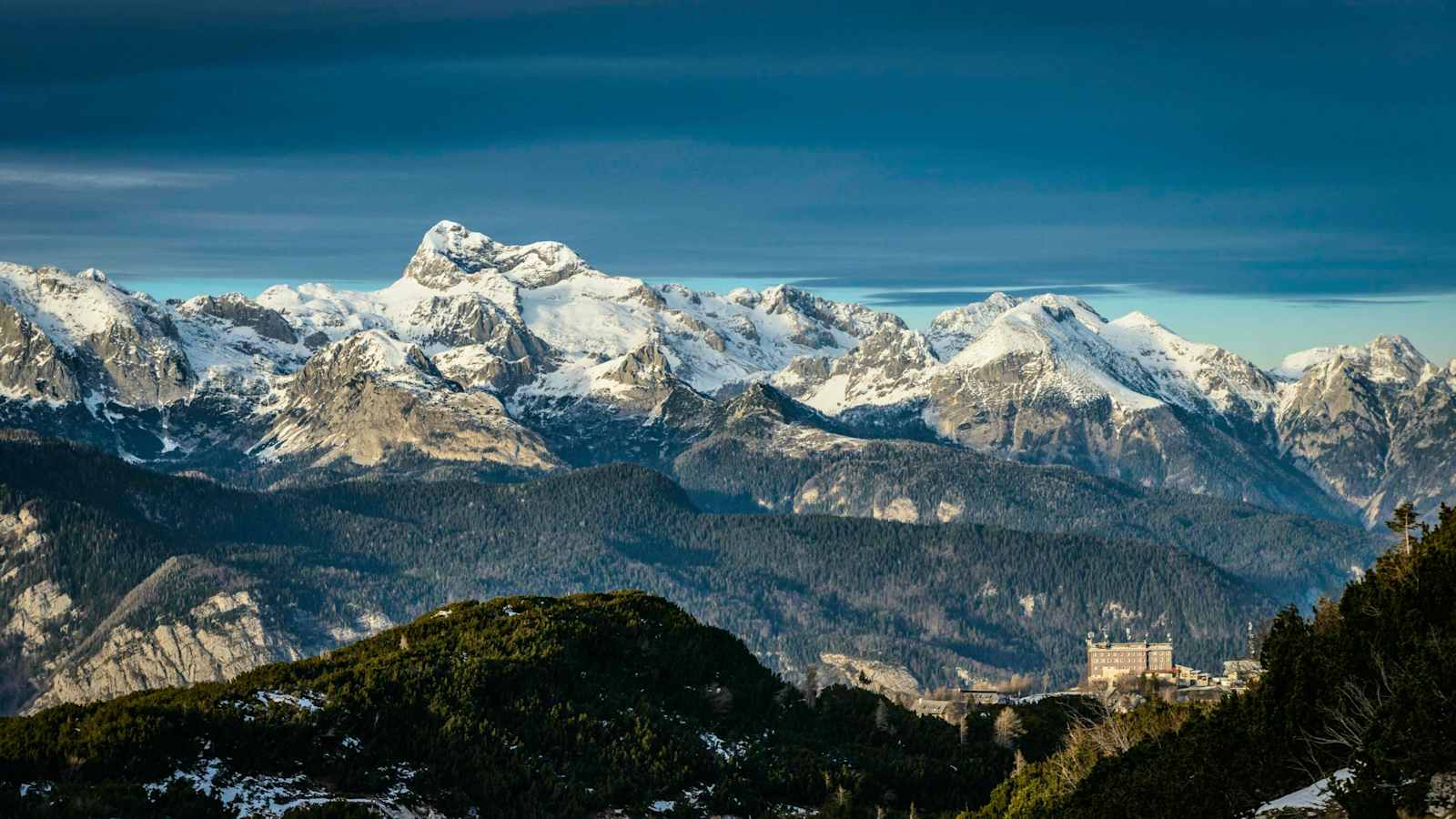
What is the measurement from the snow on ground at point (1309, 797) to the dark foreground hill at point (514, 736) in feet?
119

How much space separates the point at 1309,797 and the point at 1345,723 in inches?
162

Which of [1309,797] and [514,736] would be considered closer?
[1309,797]

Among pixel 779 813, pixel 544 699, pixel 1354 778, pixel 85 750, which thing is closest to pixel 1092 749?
pixel 779 813

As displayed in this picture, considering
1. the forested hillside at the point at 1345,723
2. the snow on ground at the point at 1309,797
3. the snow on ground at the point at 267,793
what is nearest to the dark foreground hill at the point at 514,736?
the snow on ground at the point at 267,793

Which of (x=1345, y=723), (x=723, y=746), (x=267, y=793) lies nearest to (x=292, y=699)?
(x=267, y=793)

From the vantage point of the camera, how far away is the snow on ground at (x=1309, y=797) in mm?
89125

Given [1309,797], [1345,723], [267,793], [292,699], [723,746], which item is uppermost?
[1345,723]

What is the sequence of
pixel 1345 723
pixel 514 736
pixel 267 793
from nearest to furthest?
pixel 1345 723, pixel 267 793, pixel 514 736

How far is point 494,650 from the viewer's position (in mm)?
137500

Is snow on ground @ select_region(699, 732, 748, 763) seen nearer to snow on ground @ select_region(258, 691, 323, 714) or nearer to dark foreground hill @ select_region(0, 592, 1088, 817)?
dark foreground hill @ select_region(0, 592, 1088, 817)

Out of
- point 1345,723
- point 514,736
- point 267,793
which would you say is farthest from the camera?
point 514,736

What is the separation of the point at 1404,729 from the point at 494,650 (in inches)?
2638

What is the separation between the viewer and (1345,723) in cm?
9300

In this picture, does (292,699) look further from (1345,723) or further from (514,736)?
(1345,723)
